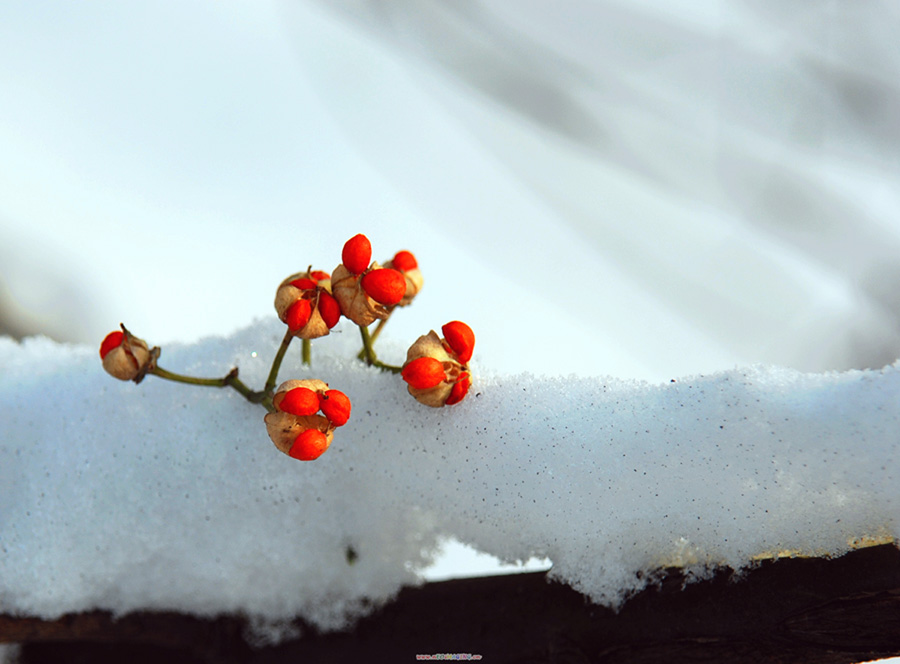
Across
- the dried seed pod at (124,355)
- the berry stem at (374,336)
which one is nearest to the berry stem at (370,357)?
the berry stem at (374,336)

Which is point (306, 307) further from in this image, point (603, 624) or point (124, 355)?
point (603, 624)

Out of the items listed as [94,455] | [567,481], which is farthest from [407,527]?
[94,455]

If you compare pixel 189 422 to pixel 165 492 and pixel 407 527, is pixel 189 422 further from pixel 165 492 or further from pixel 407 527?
pixel 407 527

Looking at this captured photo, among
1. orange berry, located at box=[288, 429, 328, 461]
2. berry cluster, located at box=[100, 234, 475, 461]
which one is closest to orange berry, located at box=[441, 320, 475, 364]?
berry cluster, located at box=[100, 234, 475, 461]

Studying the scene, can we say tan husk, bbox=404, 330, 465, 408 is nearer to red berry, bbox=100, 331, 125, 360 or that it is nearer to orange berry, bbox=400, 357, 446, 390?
orange berry, bbox=400, 357, 446, 390

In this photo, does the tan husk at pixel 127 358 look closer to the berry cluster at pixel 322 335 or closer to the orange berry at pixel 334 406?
the berry cluster at pixel 322 335

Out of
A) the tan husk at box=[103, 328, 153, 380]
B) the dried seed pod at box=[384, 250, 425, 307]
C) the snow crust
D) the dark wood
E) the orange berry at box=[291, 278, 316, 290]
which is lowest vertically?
the dark wood
